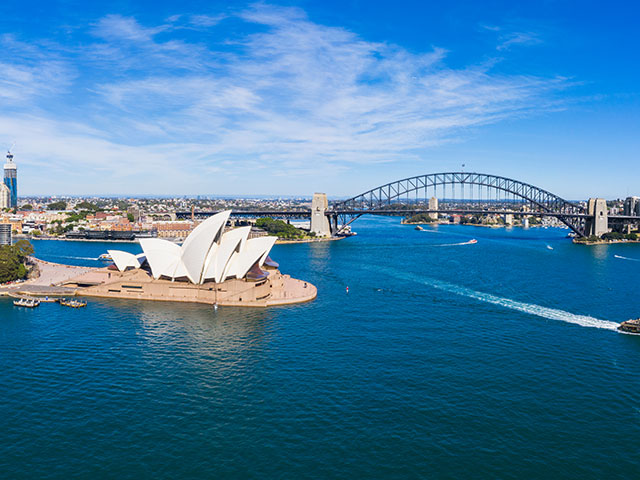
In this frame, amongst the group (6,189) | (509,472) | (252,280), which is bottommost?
(509,472)

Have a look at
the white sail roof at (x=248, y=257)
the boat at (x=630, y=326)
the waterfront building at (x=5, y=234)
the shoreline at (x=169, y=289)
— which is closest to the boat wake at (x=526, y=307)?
the boat at (x=630, y=326)

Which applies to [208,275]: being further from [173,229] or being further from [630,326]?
[173,229]

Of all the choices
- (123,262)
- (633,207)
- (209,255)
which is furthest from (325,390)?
(633,207)

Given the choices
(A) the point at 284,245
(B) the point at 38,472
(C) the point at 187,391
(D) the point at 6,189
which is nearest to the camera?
(B) the point at 38,472

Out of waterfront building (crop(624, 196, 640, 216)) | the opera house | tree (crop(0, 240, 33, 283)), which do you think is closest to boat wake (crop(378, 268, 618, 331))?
the opera house

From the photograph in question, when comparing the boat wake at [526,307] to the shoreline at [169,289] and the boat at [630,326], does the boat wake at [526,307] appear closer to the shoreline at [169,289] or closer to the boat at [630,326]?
the boat at [630,326]

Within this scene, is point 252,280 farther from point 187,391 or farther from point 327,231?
point 327,231

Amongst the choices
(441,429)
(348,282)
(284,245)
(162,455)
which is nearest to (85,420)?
(162,455)
